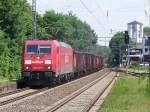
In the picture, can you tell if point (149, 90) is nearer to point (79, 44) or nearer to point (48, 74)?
point (48, 74)

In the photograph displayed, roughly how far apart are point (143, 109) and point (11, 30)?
1355 inches

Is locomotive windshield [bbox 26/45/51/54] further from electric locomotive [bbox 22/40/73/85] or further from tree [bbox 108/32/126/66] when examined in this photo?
tree [bbox 108/32/126/66]

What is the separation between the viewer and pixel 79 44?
135 metres

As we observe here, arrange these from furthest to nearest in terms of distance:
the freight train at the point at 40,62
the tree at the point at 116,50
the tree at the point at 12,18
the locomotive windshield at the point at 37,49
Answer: the tree at the point at 116,50, the tree at the point at 12,18, the locomotive windshield at the point at 37,49, the freight train at the point at 40,62

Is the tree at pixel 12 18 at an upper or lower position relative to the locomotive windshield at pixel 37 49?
upper

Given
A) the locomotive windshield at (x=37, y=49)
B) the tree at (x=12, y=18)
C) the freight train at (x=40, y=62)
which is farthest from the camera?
the tree at (x=12, y=18)

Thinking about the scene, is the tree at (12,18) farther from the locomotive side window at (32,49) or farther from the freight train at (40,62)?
the freight train at (40,62)

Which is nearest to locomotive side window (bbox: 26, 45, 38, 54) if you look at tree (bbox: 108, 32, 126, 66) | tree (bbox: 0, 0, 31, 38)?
tree (bbox: 0, 0, 31, 38)

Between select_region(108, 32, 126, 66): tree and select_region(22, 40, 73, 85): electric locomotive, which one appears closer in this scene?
select_region(22, 40, 73, 85): electric locomotive

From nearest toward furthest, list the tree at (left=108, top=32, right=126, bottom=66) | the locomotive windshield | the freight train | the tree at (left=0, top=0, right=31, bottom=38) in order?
the freight train < the locomotive windshield < the tree at (left=0, top=0, right=31, bottom=38) < the tree at (left=108, top=32, right=126, bottom=66)

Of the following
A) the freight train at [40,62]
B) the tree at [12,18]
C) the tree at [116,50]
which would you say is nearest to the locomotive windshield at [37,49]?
the freight train at [40,62]

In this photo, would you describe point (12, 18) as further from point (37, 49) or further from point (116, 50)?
point (116, 50)

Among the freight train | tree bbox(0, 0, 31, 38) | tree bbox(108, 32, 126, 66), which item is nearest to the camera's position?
the freight train

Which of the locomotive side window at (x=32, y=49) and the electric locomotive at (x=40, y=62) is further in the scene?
the locomotive side window at (x=32, y=49)
